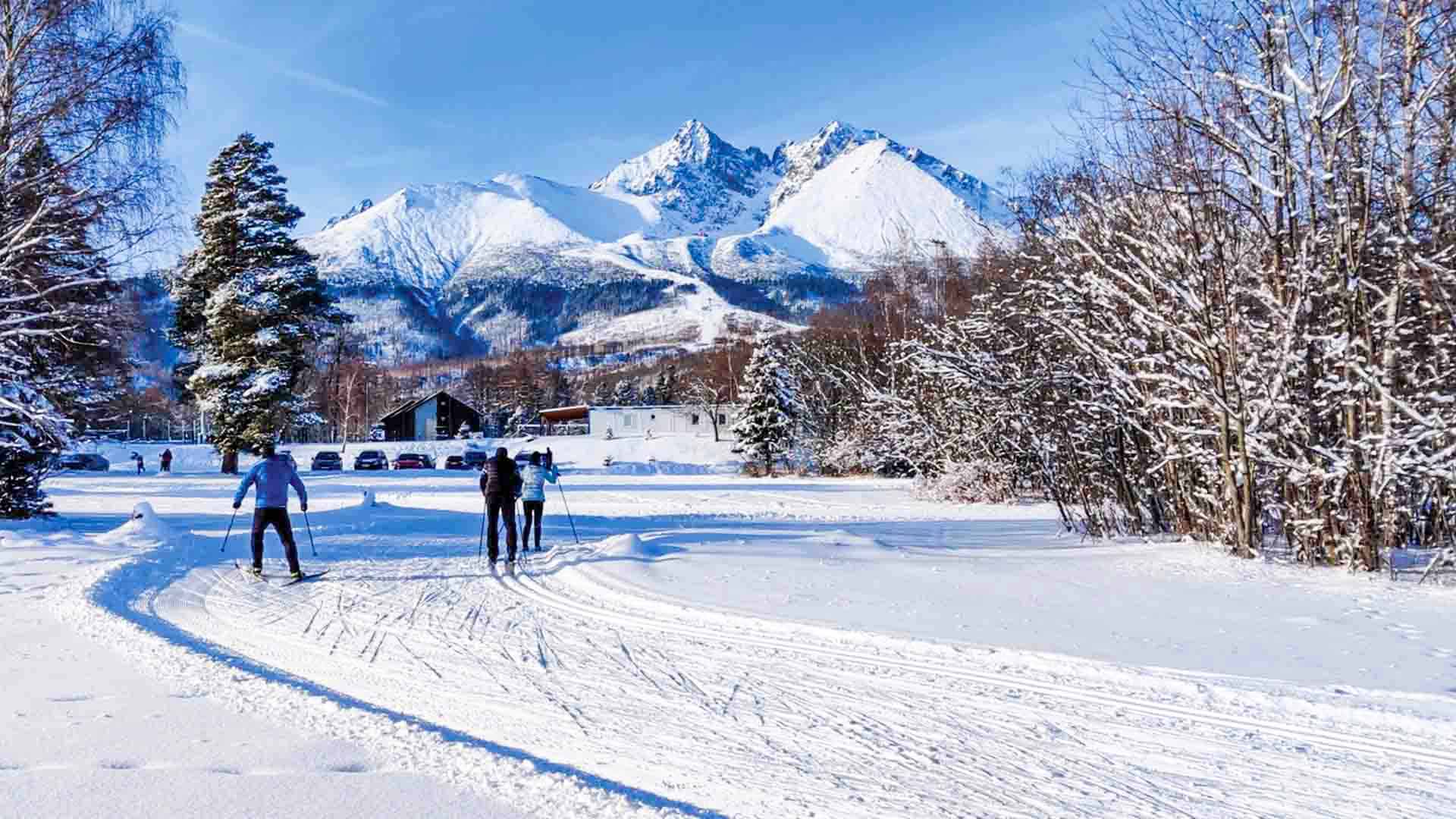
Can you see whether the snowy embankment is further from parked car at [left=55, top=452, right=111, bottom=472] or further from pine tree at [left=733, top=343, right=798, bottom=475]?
pine tree at [left=733, top=343, right=798, bottom=475]

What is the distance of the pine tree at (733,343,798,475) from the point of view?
145ft

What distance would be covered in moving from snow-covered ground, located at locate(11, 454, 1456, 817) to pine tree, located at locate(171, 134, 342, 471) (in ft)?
77.9

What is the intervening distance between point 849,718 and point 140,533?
1222cm

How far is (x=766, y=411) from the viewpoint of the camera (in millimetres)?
44406

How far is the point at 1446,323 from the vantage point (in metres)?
8.76

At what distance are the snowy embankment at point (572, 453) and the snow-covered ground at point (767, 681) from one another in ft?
118

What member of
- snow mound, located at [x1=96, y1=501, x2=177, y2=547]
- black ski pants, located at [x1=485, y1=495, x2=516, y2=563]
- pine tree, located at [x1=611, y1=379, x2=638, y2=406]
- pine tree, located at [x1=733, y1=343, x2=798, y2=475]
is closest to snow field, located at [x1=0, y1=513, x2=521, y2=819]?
black ski pants, located at [x1=485, y1=495, x2=516, y2=563]

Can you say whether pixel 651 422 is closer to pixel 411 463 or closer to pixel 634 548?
pixel 411 463

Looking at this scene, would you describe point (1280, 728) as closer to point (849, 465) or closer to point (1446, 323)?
point (1446, 323)

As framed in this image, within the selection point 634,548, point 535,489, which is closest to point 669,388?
point 535,489

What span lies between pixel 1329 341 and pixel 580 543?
9.14 metres

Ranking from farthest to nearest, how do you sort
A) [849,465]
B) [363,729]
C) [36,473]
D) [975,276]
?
[849,465]
[975,276]
[36,473]
[363,729]

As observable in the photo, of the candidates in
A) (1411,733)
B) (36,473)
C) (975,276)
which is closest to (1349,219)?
(1411,733)

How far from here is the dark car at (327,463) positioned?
48181 millimetres
